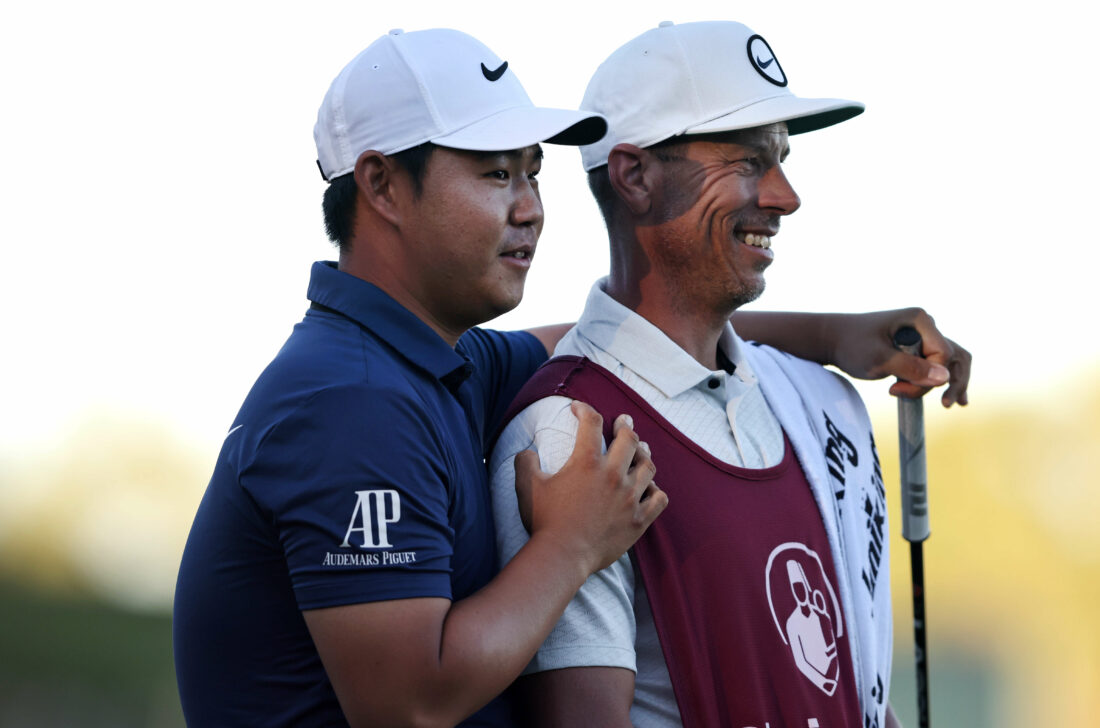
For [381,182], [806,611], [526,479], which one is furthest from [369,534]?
[806,611]

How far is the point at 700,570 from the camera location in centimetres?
273

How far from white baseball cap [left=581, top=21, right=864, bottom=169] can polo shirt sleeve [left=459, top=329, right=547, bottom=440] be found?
48 cm

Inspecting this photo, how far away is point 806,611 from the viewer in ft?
9.22

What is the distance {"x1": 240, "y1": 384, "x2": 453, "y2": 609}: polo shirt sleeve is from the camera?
2168mm

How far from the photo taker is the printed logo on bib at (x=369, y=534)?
2164mm

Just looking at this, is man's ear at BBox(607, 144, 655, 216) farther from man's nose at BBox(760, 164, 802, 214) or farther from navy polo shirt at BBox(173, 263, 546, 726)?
navy polo shirt at BBox(173, 263, 546, 726)

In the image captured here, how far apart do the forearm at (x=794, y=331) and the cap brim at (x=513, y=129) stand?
3.56 ft

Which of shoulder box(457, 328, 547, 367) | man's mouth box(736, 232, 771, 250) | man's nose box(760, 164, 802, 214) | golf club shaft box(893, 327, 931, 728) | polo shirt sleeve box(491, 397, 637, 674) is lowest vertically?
golf club shaft box(893, 327, 931, 728)

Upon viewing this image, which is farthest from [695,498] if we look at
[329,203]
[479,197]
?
[329,203]

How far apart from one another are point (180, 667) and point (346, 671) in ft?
1.70

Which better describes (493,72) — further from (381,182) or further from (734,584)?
(734,584)

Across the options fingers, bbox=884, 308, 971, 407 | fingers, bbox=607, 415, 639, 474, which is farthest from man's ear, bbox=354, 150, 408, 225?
fingers, bbox=884, 308, 971, 407

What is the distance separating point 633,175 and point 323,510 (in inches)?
50.6

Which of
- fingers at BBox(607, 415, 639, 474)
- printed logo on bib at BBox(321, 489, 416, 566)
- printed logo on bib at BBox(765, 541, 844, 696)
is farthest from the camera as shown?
printed logo on bib at BBox(765, 541, 844, 696)
